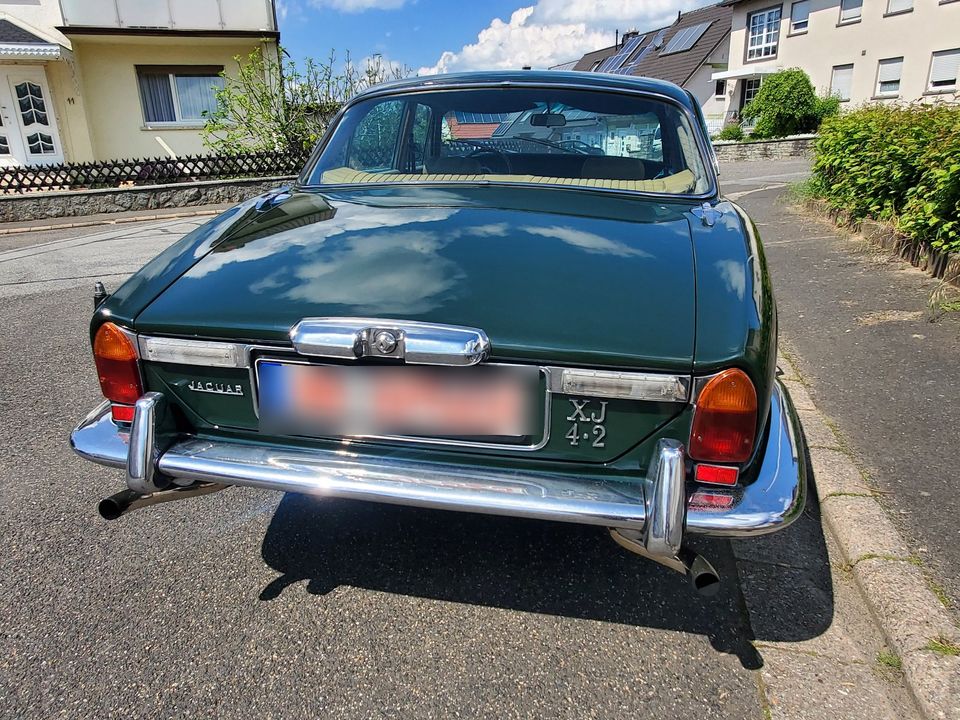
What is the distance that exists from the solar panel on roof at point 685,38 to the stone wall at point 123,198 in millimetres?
33544

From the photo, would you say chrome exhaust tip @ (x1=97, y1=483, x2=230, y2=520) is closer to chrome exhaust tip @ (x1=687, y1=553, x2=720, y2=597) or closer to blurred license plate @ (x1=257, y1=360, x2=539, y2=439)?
blurred license plate @ (x1=257, y1=360, x2=539, y2=439)

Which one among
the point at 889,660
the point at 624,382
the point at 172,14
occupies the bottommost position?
the point at 889,660

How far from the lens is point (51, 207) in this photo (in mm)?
12531

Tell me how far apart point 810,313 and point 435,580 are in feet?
13.3

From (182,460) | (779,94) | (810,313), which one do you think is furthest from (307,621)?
(779,94)

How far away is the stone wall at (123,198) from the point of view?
12.3 m

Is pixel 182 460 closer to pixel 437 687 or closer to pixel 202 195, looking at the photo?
pixel 437 687

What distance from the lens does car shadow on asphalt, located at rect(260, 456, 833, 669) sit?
7.55ft

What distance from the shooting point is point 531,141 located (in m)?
3.24

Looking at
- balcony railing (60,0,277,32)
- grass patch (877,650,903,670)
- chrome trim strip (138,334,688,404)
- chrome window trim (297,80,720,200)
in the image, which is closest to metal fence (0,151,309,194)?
balcony railing (60,0,277,32)

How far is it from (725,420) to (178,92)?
18477 millimetres

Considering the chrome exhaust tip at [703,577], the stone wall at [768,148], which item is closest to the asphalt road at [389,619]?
the chrome exhaust tip at [703,577]

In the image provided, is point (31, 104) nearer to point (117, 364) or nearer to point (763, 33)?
point (117, 364)

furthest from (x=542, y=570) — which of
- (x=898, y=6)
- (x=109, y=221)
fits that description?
(x=898, y=6)
